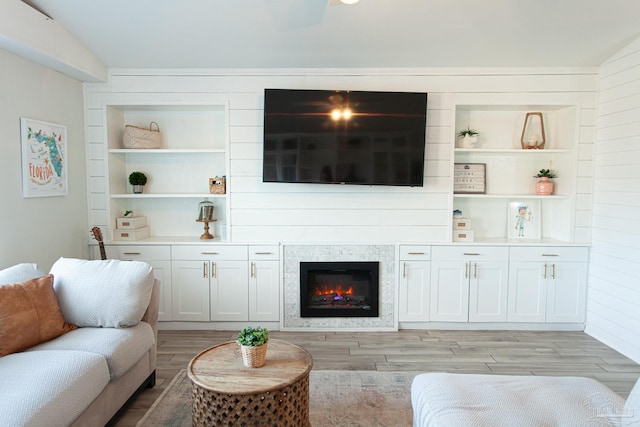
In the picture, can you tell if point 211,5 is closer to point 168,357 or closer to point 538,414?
point 168,357

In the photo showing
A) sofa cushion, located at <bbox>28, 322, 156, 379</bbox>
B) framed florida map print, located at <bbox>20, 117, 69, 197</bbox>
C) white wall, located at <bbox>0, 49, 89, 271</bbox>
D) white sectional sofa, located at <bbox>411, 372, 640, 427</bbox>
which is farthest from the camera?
framed florida map print, located at <bbox>20, 117, 69, 197</bbox>

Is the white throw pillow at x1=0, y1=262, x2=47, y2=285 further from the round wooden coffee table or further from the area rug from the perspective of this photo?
the round wooden coffee table

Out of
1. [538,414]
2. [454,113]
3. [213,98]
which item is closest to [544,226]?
[454,113]

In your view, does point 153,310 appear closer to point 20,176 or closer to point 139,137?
point 20,176

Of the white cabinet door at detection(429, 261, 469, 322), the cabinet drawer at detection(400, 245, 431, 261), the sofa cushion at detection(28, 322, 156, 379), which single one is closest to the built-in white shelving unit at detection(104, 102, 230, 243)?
the sofa cushion at detection(28, 322, 156, 379)

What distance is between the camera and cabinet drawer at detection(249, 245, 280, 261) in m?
3.86

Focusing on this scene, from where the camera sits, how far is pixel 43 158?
3234 millimetres

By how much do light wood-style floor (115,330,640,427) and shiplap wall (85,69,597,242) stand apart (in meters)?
0.95

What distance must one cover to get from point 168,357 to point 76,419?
1364 mm

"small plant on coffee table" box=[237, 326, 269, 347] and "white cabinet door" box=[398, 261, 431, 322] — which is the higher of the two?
"small plant on coffee table" box=[237, 326, 269, 347]

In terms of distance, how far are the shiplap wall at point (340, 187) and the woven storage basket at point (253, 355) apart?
1.92m

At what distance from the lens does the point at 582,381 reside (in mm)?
1963

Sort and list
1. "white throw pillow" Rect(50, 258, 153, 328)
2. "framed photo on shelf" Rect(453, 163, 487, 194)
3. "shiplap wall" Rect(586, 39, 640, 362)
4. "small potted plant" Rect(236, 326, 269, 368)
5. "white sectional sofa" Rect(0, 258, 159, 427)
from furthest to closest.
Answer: "framed photo on shelf" Rect(453, 163, 487, 194)
"shiplap wall" Rect(586, 39, 640, 362)
"white throw pillow" Rect(50, 258, 153, 328)
"small potted plant" Rect(236, 326, 269, 368)
"white sectional sofa" Rect(0, 258, 159, 427)

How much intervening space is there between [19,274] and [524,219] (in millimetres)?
4447
